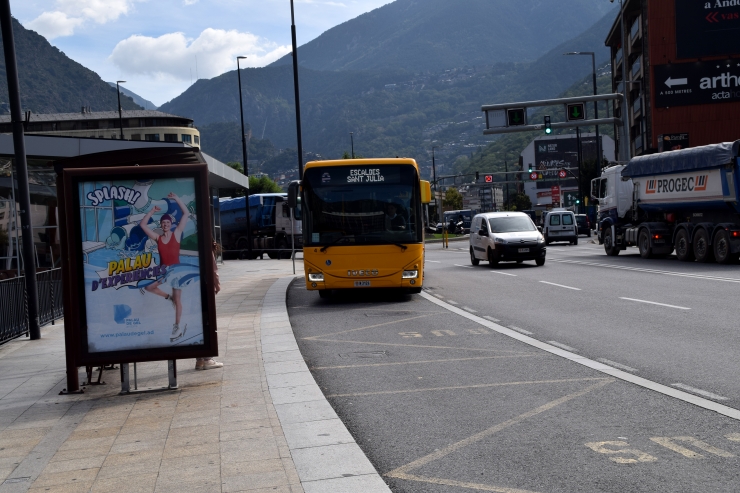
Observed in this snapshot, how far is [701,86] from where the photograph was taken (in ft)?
163

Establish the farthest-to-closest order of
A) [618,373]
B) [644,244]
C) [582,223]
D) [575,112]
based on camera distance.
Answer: [582,223] < [575,112] < [644,244] < [618,373]

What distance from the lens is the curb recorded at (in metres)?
5.05

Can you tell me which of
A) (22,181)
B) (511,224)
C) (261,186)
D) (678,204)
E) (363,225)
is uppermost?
(261,186)

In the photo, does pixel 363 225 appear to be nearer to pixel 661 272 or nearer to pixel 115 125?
pixel 661 272

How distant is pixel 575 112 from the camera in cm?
3606

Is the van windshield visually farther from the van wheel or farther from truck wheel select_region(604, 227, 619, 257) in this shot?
truck wheel select_region(604, 227, 619, 257)

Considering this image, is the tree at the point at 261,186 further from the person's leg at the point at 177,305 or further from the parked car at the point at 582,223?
the person's leg at the point at 177,305

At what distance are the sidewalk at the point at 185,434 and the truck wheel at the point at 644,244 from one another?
21.5 metres

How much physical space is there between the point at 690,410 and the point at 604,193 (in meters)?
29.2

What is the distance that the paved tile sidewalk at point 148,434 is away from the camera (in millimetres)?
5320

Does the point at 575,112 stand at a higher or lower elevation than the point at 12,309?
higher

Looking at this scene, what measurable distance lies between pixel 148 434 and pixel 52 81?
17152 centimetres

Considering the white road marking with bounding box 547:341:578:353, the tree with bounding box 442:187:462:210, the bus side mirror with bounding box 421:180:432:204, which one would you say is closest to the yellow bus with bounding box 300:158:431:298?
the bus side mirror with bounding box 421:180:432:204

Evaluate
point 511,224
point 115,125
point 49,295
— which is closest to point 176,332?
point 49,295
